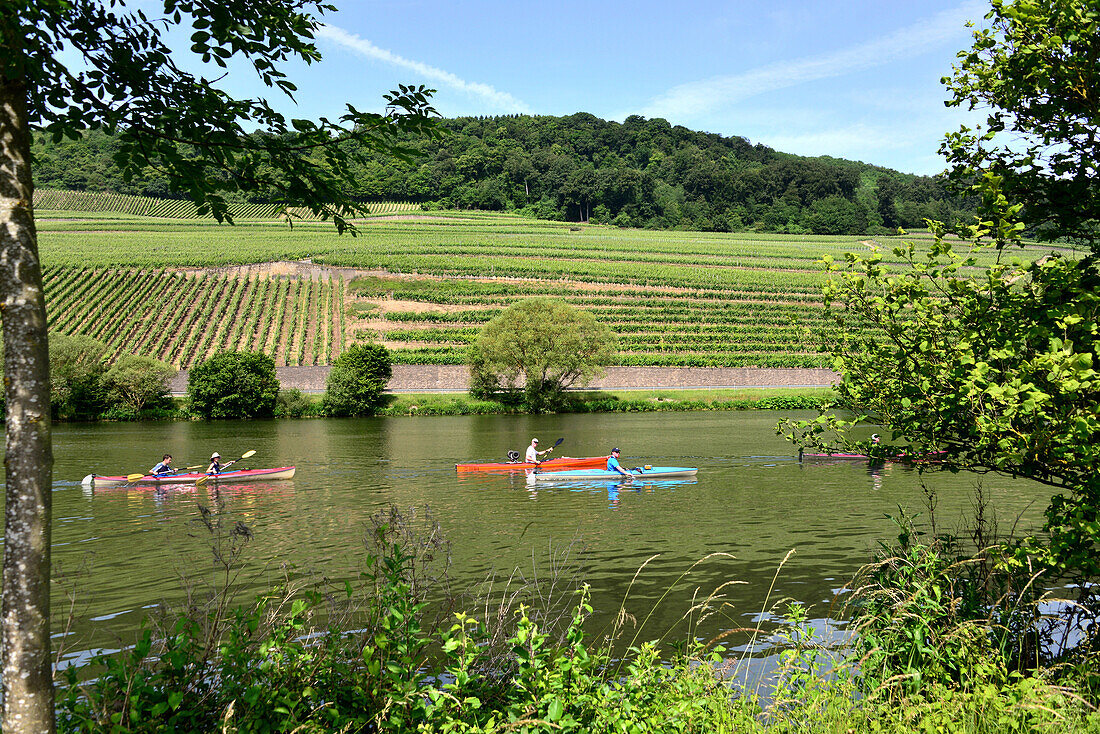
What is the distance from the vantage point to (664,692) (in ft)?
17.2

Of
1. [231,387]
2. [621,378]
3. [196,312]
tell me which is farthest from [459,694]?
[196,312]

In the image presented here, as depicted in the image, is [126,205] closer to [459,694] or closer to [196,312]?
[196,312]

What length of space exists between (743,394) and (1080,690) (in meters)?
54.8

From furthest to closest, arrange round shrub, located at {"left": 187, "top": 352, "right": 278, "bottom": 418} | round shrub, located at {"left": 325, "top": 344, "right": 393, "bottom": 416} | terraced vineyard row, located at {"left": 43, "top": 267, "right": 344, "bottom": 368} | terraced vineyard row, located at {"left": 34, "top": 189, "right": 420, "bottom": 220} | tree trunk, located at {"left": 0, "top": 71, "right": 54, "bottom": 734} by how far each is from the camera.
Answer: terraced vineyard row, located at {"left": 34, "top": 189, "right": 420, "bottom": 220}, terraced vineyard row, located at {"left": 43, "top": 267, "right": 344, "bottom": 368}, round shrub, located at {"left": 325, "top": 344, "right": 393, "bottom": 416}, round shrub, located at {"left": 187, "top": 352, "right": 278, "bottom": 418}, tree trunk, located at {"left": 0, "top": 71, "right": 54, "bottom": 734}

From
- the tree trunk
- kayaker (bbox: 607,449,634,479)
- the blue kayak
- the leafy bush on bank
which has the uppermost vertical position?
the tree trunk

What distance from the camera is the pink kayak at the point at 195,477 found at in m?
25.6

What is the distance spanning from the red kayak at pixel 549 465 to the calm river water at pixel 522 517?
699mm

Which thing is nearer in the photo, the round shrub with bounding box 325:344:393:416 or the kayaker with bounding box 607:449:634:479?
the kayaker with bounding box 607:449:634:479

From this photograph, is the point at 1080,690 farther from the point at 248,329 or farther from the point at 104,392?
the point at 248,329

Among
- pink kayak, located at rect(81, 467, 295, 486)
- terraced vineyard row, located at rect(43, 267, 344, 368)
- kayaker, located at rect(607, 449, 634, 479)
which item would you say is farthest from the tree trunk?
terraced vineyard row, located at rect(43, 267, 344, 368)

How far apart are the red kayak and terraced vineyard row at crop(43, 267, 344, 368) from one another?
41225 millimetres

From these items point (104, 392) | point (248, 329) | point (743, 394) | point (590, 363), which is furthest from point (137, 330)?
point (743, 394)

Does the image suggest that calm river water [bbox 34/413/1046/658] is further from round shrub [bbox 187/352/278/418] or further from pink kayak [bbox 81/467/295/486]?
round shrub [bbox 187/352/278/418]

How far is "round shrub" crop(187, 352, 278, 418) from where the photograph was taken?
53219 millimetres
